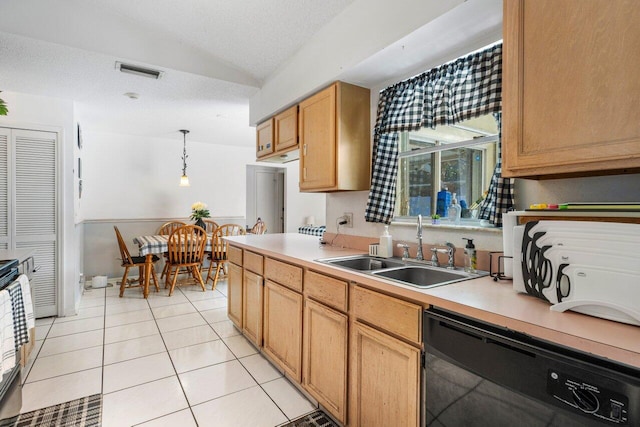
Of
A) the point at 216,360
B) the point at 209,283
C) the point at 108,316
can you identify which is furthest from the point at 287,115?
the point at 209,283

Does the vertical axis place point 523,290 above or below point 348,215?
below

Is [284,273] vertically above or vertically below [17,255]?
below

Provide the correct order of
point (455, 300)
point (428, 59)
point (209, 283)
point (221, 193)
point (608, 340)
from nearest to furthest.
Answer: point (608, 340) < point (455, 300) < point (428, 59) < point (209, 283) < point (221, 193)

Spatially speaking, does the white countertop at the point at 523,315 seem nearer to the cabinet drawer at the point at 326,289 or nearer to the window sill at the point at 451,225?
the cabinet drawer at the point at 326,289

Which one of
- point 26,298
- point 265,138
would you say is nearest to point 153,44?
point 265,138

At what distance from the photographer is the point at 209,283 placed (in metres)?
4.86

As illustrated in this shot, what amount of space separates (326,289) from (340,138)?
1072mm

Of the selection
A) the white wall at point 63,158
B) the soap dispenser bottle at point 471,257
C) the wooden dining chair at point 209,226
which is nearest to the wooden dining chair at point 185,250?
the wooden dining chair at point 209,226

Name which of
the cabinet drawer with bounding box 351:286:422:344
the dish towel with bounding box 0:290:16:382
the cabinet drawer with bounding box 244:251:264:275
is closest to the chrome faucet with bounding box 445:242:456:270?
the cabinet drawer with bounding box 351:286:422:344

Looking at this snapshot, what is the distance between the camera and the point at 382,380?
4.62 feet

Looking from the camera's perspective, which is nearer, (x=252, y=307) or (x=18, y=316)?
(x=18, y=316)

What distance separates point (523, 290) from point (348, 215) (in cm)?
159

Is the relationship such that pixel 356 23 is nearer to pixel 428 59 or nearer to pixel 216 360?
pixel 428 59

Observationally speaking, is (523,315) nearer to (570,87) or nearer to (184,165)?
(570,87)
